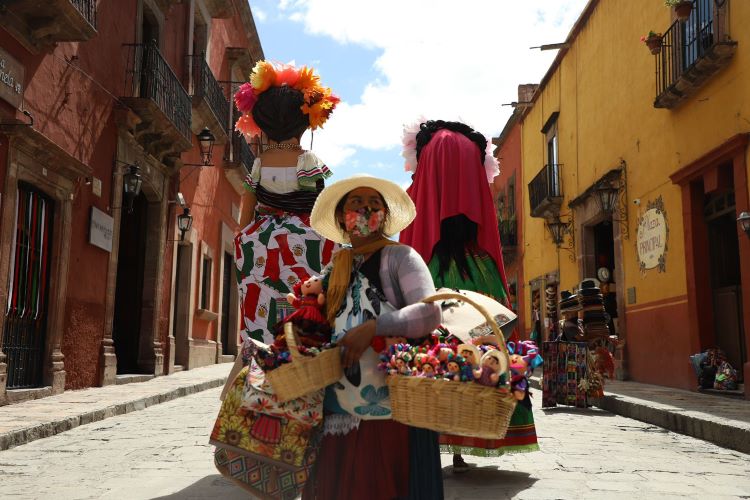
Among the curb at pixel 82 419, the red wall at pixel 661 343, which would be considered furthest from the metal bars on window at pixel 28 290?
the red wall at pixel 661 343

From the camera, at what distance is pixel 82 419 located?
738 cm

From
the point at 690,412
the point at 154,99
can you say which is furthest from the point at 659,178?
the point at 154,99

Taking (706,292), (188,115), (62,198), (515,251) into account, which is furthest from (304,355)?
(515,251)

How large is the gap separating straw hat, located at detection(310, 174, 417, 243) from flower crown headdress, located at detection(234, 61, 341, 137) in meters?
1.35

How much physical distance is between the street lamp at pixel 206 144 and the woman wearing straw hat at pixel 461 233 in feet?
40.3

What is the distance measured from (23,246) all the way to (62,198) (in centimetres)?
100

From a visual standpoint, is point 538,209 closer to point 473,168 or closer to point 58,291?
point 58,291

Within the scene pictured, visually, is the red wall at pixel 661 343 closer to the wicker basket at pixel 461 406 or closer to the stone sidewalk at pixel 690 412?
the stone sidewalk at pixel 690 412

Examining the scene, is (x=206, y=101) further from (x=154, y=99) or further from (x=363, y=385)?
(x=363, y=385)

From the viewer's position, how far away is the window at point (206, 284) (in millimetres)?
18898

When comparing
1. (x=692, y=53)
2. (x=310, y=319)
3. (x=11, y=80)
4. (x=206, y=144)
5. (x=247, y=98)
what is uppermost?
(x=206, y=144)

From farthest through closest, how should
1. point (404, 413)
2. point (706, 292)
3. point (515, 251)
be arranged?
1. point (515, 251)
2. point (706, 292)
3. point (404, 413)

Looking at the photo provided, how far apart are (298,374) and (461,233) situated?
2306 millimetres

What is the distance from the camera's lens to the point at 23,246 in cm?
932
